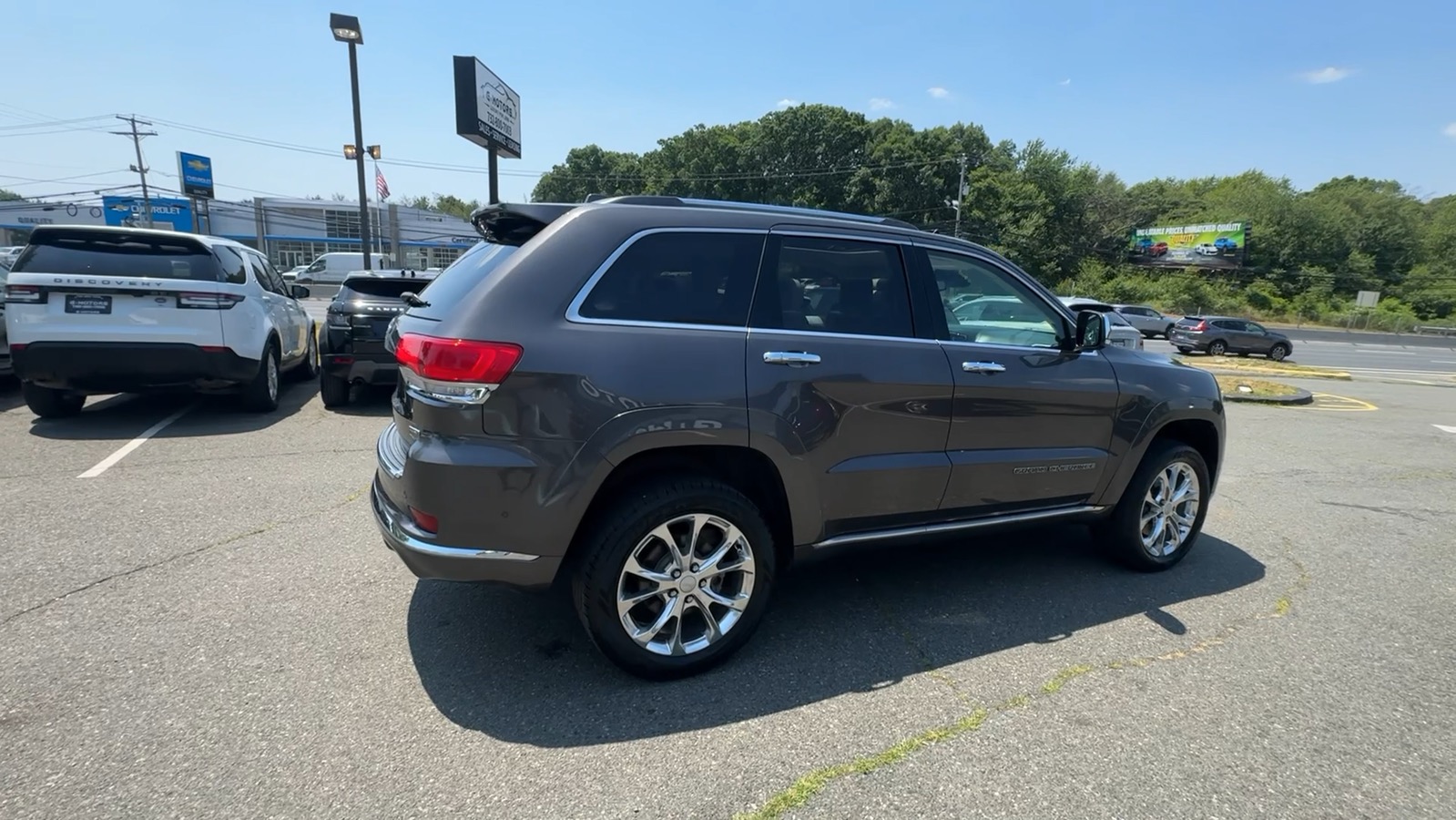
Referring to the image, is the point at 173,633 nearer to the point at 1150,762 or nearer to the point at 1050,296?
the point at 1150,762

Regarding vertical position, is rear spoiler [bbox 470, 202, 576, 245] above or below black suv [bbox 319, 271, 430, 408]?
above

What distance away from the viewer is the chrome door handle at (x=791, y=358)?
2889 millimetres

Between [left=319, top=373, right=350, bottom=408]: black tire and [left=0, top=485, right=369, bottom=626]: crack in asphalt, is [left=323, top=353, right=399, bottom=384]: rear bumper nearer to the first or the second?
[left=319, top=373, right=350, bottom=408]: black tire

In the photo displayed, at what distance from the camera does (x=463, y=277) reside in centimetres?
297

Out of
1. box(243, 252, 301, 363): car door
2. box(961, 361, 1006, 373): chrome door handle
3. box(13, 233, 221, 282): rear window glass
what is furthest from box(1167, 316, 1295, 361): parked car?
box(13, 233, 221, 282): rear window glass

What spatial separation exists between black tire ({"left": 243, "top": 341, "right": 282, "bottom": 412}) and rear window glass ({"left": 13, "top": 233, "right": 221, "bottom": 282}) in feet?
3.34

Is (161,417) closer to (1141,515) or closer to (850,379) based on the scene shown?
(850,379)

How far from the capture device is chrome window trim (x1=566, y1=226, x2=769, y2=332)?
2.67 metres

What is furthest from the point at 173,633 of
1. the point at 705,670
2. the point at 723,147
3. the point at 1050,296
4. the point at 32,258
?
the point at 723,147

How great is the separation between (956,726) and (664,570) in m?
1.24

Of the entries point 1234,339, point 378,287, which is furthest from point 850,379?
point 1234,339

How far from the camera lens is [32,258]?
20.2ft

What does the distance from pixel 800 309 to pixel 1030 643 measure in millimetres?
1863

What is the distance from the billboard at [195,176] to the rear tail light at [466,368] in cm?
5898
